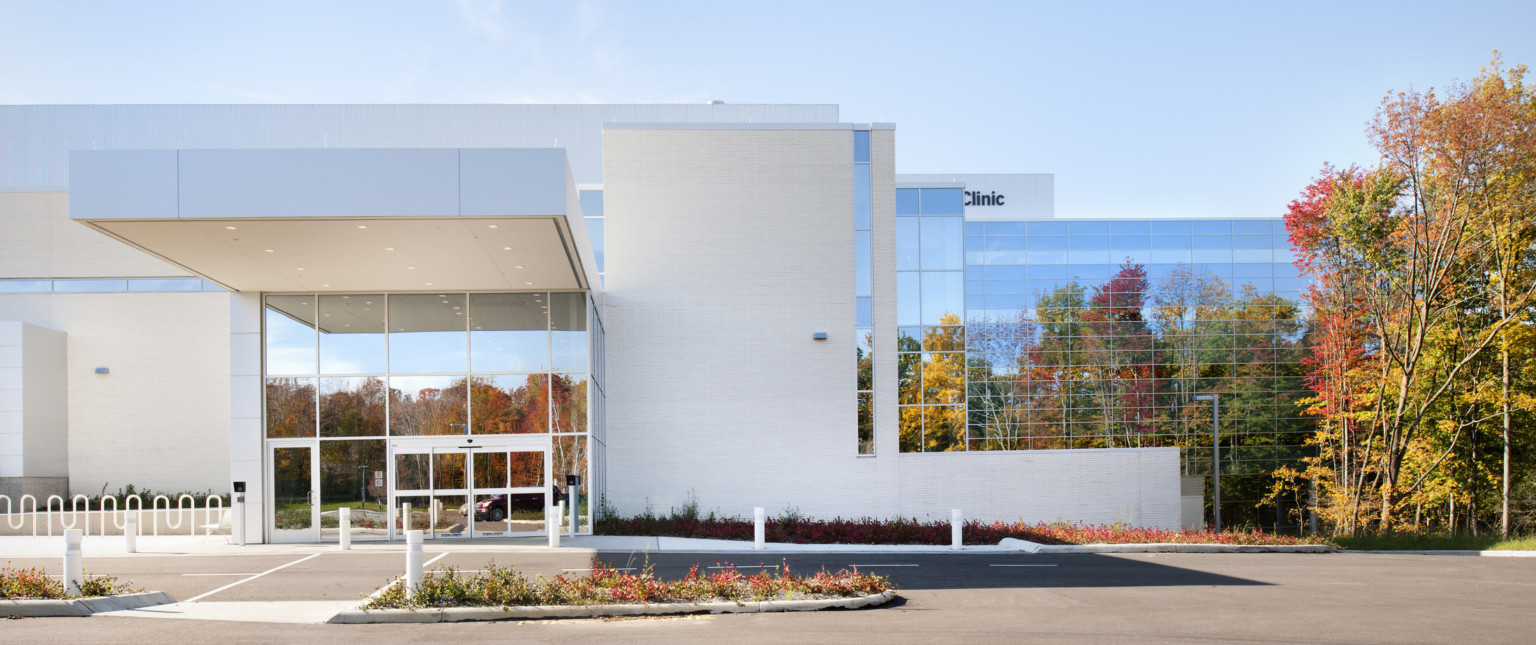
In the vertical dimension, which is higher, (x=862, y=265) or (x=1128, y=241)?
(x=1128, y=241)

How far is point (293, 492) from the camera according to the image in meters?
20.7

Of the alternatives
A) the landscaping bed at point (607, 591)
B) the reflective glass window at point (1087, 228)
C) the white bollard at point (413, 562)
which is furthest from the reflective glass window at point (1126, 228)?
the white bollard at point (413, 562)

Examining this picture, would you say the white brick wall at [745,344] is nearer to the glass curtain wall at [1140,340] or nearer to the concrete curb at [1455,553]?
the concrete curb at [1455,553]

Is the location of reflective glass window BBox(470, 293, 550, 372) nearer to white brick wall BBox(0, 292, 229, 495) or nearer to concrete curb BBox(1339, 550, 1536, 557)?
white brick wall BBox(0, 292, 229, 495)

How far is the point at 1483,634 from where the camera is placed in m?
10.1

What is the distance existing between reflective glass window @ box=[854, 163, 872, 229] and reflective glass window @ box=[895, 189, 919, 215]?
213 centimetres

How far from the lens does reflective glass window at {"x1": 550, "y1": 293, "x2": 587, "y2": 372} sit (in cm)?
2141

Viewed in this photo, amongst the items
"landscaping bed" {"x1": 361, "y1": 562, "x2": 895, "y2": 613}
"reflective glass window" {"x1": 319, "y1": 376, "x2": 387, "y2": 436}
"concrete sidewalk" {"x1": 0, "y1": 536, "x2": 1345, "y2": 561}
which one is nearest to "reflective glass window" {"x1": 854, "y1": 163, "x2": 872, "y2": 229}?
"concrete sidewalk" {"x1": 0, "y1": 536, "x2": 1345, "y2": 561}

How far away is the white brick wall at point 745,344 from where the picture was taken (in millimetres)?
23469

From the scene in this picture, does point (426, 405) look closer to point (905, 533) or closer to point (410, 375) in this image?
point (410, 375)

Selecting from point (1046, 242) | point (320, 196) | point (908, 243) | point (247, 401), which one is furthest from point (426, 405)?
point (1046, 242)

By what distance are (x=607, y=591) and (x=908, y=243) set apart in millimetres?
17300

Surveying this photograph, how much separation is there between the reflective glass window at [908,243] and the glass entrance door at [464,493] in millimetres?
11083

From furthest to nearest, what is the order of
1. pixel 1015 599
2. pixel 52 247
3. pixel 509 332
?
1. pixel 52 247
2. pixel 509 332
3. pixel 1015 599
